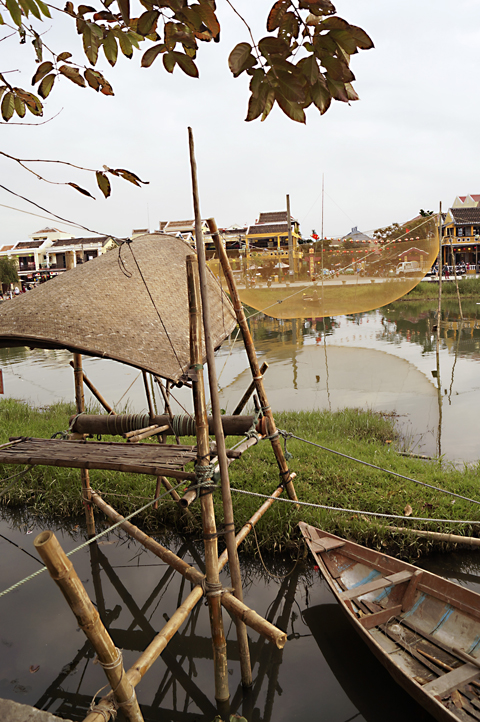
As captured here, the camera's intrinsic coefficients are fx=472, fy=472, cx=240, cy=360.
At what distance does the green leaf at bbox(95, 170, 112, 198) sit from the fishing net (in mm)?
8706

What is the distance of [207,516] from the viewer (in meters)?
2.45

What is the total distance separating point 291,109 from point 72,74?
113cm

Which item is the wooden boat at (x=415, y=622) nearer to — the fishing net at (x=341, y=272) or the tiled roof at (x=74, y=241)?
the fishing net at (x=341, y=272)

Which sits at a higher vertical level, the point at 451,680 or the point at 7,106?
the point at 7,106

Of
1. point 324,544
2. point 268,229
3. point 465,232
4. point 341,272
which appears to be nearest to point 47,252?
point 268,229

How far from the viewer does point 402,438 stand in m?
6.22

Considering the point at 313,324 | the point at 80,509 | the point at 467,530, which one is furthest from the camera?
the point at 313,324

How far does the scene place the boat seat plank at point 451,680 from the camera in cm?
223

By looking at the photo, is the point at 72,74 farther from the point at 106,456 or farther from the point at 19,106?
the point at 106,456

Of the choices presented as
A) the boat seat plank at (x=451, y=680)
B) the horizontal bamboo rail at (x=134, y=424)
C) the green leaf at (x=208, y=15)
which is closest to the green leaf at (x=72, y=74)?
the green leaf at (x=208, y=15)

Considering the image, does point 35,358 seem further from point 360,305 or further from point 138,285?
point 138,285

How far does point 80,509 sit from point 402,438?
13.3 feet

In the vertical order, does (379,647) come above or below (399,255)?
below

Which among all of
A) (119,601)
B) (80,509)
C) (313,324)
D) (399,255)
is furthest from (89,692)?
(313,324)
